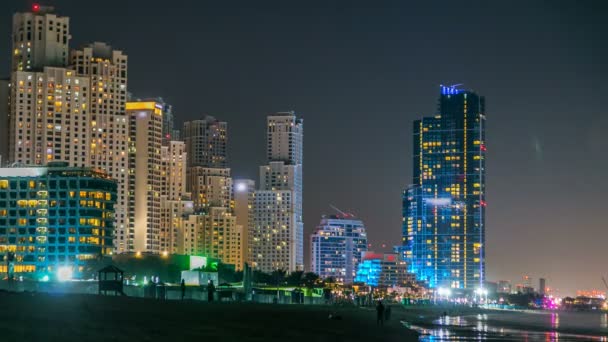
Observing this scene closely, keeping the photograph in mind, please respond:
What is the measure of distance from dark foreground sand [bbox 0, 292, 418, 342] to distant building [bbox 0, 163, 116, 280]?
136300mm

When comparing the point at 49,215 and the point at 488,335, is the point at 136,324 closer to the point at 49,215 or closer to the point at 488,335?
the point at 488,335

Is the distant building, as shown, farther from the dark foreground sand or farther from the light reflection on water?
the dark foreground sand

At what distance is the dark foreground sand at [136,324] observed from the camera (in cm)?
3009

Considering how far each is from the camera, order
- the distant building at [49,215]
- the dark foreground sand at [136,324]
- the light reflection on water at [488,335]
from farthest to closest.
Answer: the distant building at [49,215]
the light reflection on water at [488,335]
the dark foreground sand at [136,324]

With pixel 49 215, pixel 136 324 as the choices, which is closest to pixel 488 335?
pixel 136 324

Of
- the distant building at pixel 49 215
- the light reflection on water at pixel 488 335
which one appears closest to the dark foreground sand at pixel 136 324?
the light reflection on water at pixel 488 335

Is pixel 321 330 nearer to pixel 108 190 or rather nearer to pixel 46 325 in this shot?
pixel 46 325

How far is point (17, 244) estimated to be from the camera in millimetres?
187125

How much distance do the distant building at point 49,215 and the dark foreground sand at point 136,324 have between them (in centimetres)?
13630

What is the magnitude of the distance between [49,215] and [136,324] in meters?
158

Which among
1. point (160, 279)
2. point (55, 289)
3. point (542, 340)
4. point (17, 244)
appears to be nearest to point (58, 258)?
point (17, 244)

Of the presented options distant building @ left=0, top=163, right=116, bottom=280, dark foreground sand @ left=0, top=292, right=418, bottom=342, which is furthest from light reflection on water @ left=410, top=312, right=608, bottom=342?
distant building @ left=0, top=163, right=116, bottom=280

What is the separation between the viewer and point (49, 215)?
188375 millimetres

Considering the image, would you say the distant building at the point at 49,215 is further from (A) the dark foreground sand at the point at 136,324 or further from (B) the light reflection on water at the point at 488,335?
(A) the dark foreground sand at the point at 136,324
